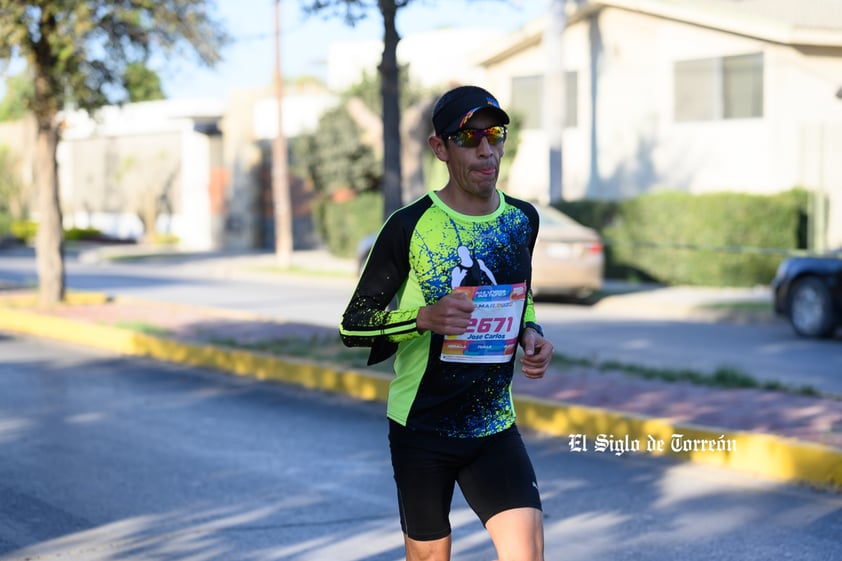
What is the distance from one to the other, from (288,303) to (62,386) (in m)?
8.95

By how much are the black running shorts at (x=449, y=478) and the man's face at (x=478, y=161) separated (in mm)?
747

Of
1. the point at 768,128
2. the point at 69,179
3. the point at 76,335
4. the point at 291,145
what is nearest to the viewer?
the point at 76,335

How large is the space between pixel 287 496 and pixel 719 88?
65.0 feet

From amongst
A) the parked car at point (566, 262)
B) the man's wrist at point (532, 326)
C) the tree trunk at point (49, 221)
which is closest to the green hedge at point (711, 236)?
the parked car at point (566, 262)

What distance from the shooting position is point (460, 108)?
375cm

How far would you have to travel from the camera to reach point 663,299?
19.6 m

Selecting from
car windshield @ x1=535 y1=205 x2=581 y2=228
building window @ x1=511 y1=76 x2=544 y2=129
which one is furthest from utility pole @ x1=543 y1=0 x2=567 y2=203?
building window @ x1=511 y1=76 x2=544 y2=129

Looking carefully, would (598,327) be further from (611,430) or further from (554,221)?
(611,430)

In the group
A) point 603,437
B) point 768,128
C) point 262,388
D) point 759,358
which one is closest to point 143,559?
point 603,437

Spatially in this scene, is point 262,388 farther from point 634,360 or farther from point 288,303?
point 288,303

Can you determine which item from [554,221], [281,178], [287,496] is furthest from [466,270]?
[281,178]

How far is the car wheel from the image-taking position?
14.5 m

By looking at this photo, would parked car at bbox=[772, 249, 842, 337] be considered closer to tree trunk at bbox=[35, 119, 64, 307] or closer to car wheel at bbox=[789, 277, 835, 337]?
car wheel at bbox=[789, 277, 835, 337]

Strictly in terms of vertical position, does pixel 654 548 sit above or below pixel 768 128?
below
